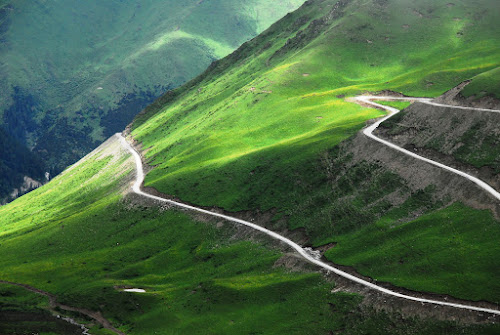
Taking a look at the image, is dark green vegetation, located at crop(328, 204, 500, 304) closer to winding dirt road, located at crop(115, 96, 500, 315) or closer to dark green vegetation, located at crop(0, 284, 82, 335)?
winding dirt road, located at crop(115, 96, 500, 315)

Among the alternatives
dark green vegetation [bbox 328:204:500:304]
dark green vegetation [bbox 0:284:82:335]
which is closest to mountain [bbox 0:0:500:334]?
dark green vegetation [bbox 328:204:500:304]

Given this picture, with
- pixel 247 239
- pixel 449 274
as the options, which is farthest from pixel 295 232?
pixel 449 274

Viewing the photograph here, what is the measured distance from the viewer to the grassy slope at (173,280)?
3354 inches

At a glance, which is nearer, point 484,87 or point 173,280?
point 173,280

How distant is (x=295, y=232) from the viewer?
4478 inches

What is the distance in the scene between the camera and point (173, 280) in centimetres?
11619

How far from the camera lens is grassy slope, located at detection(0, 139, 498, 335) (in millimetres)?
85188

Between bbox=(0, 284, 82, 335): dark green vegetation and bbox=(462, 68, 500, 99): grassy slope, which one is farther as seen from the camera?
bbox=(462, 68, 500, 99): grassy slope

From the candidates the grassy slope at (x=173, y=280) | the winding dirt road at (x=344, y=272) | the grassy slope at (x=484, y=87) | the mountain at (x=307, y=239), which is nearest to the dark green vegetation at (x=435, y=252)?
the mountain at (x=307, y=239)

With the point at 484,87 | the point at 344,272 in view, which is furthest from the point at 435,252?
the point at 484,87

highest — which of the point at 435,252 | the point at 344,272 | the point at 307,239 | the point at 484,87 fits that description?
the point at 484,87

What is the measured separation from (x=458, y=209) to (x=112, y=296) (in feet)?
234

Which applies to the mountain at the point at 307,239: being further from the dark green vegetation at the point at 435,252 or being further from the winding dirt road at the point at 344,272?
the winding dirt road at the point at 344,272

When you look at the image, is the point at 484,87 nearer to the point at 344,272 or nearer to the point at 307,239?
the point at 307,239
